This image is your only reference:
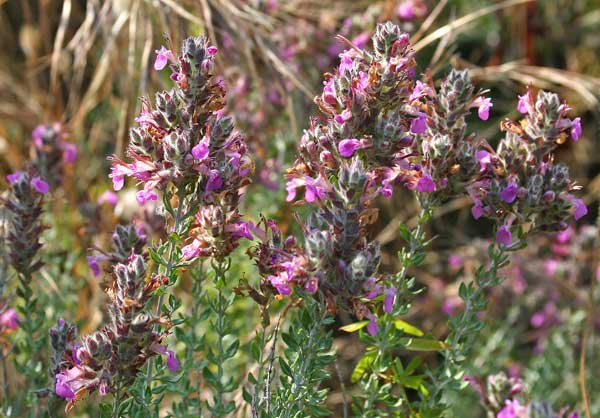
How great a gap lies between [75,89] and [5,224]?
1.88 meters

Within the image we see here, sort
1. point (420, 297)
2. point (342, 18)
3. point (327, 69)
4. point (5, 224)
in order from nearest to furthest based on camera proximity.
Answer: point (5, 224) → point (327, 69) → point (342, 18) → point (420, 297)

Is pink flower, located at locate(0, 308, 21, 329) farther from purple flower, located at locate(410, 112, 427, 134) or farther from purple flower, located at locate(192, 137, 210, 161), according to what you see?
purple flower, located at locate(410, 112, 427, 134)

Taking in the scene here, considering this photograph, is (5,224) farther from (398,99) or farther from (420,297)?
(420,297)

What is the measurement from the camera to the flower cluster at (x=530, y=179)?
77.2 inches

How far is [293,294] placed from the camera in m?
1.91

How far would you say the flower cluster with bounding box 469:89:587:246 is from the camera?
1.96 metres

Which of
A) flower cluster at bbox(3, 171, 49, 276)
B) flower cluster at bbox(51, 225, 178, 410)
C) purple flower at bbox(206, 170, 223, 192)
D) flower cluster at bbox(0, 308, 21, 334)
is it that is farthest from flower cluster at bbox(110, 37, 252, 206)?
flower cluster at bbox(0, 308, 21, 334)

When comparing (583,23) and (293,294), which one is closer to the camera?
(293,294)

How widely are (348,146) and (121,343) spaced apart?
688mm

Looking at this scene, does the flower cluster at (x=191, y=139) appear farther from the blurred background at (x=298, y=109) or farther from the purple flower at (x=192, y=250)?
the blurred background at (x=298, y=109)

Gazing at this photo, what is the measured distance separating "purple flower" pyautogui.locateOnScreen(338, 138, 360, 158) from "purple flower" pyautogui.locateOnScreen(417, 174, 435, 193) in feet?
0.81

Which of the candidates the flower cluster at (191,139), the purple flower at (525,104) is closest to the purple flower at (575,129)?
the purple flower at (525,104)

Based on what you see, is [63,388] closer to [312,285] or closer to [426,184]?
[312,285]

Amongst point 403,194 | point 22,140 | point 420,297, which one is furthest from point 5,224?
point 420,297
